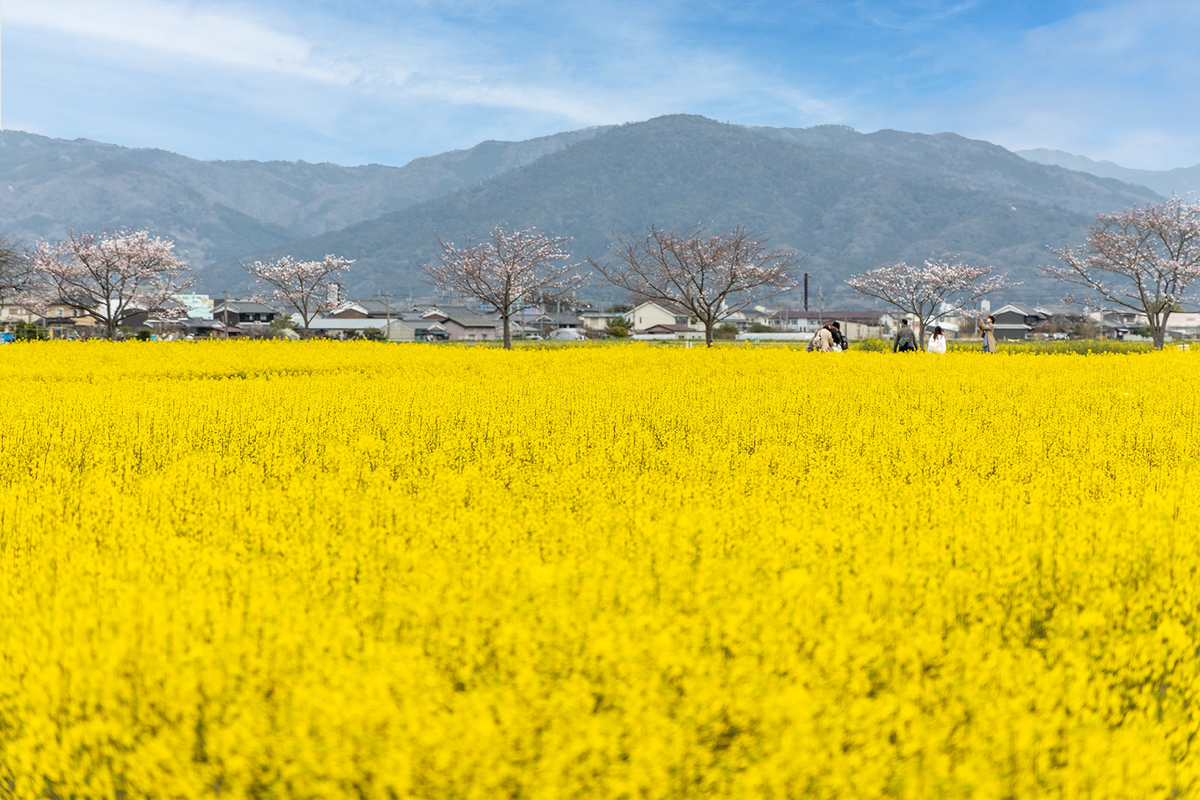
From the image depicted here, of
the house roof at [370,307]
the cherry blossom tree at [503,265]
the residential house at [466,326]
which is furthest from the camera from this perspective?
the house roof at [370,307]

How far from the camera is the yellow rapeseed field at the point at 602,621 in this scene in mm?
2396

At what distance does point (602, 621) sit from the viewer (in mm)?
2904

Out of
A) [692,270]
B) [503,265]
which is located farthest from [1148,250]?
[503,265]

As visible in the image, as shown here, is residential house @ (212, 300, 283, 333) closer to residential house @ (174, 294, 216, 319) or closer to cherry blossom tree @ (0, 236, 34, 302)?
residential house @ (174, 294, 216, 319)

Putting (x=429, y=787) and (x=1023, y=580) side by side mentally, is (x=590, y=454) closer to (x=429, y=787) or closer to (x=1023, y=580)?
(x=1023, y=580)

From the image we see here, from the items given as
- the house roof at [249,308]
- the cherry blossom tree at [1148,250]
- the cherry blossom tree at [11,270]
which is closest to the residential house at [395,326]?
the house roof at [249,308]

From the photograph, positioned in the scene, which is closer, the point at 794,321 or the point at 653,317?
the point at 653,317

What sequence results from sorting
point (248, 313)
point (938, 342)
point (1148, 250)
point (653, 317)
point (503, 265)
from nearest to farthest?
point (938, 342) → point (1148, 250) → point (503, 265) → point (248, 313) → point (653, 317)

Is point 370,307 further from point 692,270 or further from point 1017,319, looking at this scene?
point 1017,319

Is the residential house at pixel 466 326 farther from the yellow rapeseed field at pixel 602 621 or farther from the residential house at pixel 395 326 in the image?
the yellow rapeseed field at pixel 602 621

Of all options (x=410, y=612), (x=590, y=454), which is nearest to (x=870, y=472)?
(x=590, y=454)

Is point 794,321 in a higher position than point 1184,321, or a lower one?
higher

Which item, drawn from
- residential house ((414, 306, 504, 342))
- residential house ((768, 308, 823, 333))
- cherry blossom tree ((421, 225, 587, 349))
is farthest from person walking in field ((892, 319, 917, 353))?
residential house ((768, 308, 823, 333))

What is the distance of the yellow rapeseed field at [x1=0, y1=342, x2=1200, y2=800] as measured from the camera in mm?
2396
